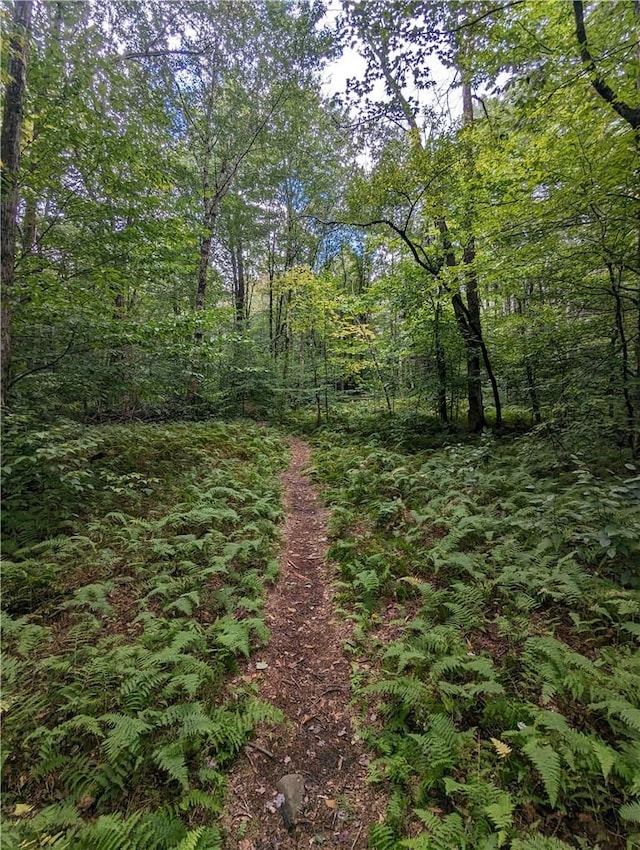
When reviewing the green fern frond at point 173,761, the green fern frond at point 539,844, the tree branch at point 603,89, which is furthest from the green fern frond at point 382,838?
the tree branch at point 603,89

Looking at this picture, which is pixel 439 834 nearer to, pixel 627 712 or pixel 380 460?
pixel 627 712

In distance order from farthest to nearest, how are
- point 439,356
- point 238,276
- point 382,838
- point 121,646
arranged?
point 238,276 < point 439,356 < point 121,646 < point 382,838

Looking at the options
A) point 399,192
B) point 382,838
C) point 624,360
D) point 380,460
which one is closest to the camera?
point 382,838

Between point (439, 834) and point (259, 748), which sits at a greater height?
point (439, 834)

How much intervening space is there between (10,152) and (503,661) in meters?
9.08

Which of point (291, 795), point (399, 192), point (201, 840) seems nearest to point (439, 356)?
point (399, 192)

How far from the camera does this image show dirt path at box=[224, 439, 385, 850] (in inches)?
95.0

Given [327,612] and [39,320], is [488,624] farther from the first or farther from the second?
[39,320]

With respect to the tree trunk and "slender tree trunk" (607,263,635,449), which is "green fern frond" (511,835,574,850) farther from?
the tree trunk

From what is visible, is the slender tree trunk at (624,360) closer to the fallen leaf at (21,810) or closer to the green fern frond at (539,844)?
the green fern frond at (539,844)

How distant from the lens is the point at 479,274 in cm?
825

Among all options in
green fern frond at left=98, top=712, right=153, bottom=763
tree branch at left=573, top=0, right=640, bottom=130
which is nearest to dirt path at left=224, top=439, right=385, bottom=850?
green fern frond at left=98, top=712, right=153, bottom=763

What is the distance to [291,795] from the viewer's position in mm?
2596

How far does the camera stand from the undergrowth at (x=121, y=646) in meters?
2.39
